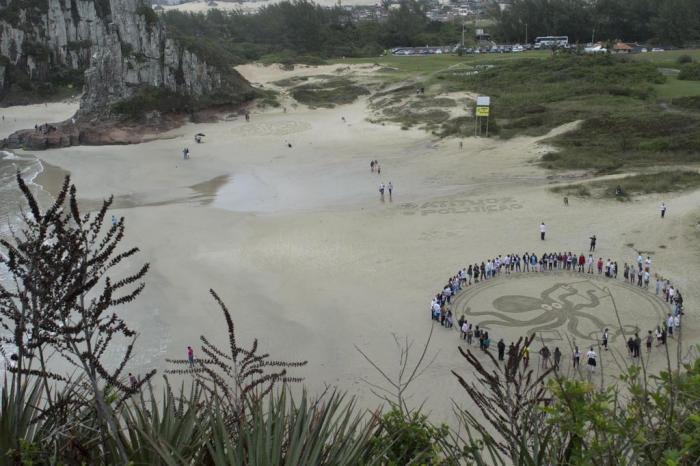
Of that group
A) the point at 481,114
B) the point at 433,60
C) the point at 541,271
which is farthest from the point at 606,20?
the point at 541,271

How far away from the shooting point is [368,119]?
56844 millimetres

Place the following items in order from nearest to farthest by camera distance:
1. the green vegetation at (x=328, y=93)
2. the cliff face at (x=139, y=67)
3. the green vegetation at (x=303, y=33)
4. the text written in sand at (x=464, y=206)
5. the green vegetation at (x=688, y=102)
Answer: the text written in sand at (x=464, y=206)
the green vegetation at (x=688, y=102)
the cliff face at (x=139, y=67)
the green vegetation at (x=328, y=93)
the green vegetation at (x=303, y=33)

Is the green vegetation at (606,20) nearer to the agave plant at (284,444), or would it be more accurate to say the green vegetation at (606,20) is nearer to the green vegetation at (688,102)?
the green vegetation at (688,102)

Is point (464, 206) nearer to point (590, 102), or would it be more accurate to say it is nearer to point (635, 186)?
point (635, 186)

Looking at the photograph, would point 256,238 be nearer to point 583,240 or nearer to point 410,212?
point 410,212

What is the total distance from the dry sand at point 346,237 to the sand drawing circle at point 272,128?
364 centimetres

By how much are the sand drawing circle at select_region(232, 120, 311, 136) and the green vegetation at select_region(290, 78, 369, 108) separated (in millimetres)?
7717

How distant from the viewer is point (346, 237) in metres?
29.8

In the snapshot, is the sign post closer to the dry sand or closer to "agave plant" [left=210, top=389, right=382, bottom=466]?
the dry sand

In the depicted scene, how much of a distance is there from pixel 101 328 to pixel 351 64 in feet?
280

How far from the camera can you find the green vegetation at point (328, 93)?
65.8 metres

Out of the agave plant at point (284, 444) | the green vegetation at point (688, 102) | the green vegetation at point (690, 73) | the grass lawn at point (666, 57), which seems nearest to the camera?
the agave plant at point (284, 444)

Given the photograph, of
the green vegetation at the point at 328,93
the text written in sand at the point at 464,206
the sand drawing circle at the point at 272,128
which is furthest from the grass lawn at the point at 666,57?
the text written in sand at the point at 464,206

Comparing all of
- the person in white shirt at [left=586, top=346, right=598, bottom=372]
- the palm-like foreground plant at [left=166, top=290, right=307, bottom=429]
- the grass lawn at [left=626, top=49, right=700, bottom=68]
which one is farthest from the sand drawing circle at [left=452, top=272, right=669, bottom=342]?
the grass lawn at [left=626, top=49, right=700, bottom=68]
